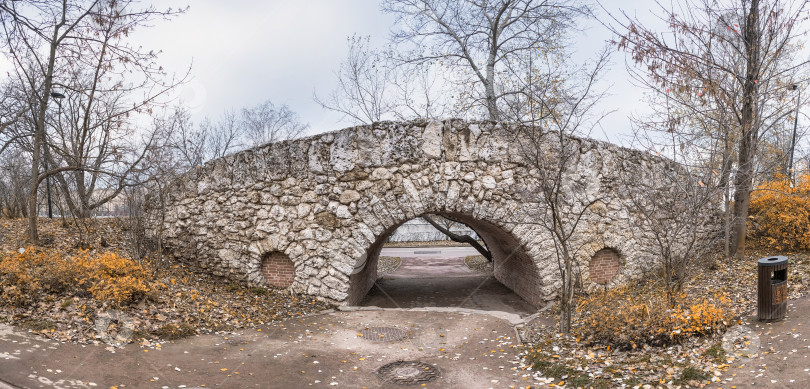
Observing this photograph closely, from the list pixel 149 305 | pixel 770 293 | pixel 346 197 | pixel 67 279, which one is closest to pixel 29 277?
pixel 67 279

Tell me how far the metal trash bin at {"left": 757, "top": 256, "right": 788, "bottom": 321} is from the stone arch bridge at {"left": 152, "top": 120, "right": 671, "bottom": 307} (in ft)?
11.8

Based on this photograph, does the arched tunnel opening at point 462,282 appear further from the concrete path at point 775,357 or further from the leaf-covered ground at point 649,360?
the concrete path at point 775,357

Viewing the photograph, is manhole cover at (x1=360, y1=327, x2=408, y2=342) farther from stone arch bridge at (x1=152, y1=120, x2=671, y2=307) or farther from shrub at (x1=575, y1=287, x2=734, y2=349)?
shrub at (x1=575, y1=287, x2=734, y2=349)

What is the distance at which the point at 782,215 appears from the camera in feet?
34.8

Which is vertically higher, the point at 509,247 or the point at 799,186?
the point at 799,186

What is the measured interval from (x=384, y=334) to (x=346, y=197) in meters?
2.67

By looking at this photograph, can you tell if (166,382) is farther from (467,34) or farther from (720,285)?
(467,34)

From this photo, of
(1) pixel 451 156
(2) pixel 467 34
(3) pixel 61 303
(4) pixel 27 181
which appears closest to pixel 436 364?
(1) pixel 451 156

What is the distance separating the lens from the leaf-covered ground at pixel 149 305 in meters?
6.63

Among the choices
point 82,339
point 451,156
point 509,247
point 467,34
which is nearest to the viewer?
point 82,339

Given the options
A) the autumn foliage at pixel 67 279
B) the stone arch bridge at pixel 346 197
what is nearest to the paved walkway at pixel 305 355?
the autumn foliage at pixel 67 279

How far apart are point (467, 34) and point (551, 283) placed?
28.4ft

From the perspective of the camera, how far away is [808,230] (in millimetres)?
10328

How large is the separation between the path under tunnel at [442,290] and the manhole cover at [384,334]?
10.5 ft
